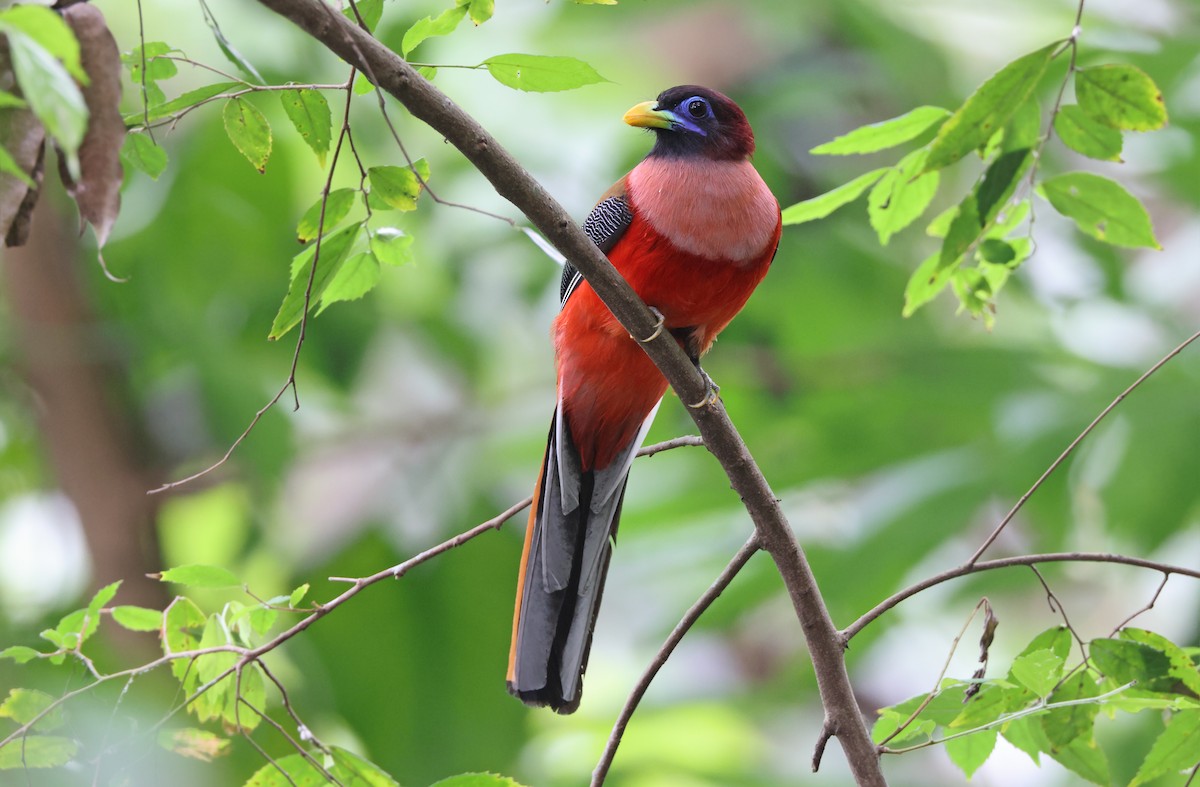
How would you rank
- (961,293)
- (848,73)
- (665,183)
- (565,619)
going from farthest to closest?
(848,73) < (665,183) < (565,619) < (961,293)

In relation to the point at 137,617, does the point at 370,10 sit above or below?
above

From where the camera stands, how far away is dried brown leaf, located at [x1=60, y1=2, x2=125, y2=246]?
4.03 feet

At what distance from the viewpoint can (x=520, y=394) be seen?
4898 mm

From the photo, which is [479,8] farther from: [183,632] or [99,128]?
[183,632]

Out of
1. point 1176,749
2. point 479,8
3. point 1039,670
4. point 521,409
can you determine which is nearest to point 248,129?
point 479,8

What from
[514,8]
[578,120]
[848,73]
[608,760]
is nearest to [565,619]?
[608,760]

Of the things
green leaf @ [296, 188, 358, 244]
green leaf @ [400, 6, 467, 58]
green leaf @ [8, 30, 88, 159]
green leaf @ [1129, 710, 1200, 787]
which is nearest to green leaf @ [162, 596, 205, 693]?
green leaf @ [296, 188, 358, 244]

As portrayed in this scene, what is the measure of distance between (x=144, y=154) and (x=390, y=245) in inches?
13.9

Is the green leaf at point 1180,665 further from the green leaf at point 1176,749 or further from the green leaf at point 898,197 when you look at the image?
the green leaf at point 898,197

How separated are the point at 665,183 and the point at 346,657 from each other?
2604mm

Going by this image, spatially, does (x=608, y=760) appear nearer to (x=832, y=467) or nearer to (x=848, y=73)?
(x=832, y=467)

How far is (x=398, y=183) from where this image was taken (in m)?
1.61

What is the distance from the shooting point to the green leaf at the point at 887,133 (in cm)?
185

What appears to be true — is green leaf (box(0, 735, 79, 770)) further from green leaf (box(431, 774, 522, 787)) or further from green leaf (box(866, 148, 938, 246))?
green leaf (box(866, 148, 938, 246))
